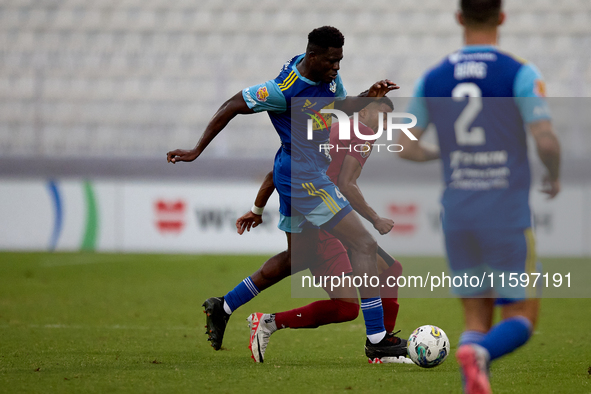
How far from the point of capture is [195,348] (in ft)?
18.1

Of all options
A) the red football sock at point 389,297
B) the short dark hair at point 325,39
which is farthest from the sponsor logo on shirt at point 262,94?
the red football sock at point 389,297

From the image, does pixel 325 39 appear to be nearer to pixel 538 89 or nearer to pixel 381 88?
pixel 381 88

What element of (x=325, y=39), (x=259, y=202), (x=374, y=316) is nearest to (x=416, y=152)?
(x=325, y=39)

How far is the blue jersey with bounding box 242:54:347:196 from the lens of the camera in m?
4.81

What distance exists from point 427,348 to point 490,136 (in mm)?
2064

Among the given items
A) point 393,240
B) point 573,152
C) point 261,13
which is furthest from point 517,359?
point 261,13

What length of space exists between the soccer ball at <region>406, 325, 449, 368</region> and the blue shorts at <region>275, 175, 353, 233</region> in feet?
2.93

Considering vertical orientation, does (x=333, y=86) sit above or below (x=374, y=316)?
above

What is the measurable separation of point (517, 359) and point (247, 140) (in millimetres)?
10478

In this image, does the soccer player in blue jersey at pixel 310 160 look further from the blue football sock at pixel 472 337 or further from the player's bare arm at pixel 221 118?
the blue football sock at pixel 472 337

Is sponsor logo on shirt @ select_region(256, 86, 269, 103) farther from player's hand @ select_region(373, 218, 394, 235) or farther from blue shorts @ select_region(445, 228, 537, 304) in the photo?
blue shorts @ select_region(445, 228, 537, 304)

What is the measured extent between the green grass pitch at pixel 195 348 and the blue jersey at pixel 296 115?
4.22ft

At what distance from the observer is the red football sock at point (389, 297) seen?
5.26 metres

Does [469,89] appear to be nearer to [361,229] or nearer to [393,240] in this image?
[361,229]
